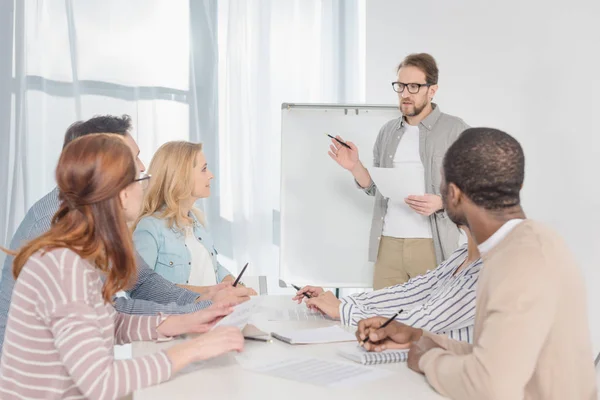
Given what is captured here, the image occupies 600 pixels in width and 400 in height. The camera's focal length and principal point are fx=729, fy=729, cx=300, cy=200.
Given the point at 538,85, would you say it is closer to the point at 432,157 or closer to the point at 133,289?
the point at 432,157

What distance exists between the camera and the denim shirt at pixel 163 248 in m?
2.82

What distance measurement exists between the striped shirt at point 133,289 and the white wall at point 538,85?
2.07 m

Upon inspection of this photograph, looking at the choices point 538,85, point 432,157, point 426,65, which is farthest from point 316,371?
point 538,85

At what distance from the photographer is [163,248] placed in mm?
2854

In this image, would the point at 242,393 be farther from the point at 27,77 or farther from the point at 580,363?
the point at 27,77

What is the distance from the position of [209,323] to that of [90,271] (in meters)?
0.54

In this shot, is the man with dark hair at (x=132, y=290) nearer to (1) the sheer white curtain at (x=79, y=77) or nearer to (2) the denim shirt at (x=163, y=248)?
(2) the denim shirt at (x=163, y=248)

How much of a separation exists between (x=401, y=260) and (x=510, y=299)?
200 cm

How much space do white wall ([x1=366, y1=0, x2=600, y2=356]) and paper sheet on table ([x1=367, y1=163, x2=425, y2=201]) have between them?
2.78 ft

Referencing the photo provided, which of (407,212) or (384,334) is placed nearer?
(384,334)

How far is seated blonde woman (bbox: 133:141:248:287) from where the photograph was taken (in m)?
2.85

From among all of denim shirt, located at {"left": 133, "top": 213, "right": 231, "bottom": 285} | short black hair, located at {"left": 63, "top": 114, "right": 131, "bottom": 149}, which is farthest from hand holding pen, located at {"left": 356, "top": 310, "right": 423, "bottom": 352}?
denim shirt, located at {"left": 133, "top": 213, "right": 231, "bottom": 285}

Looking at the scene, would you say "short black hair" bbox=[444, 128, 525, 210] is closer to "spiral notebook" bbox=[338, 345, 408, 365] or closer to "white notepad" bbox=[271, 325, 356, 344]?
"spiral notebook" bbox=[338, 345, 408, 365]

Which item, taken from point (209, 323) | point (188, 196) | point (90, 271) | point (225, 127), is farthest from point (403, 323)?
point (225, 127)
